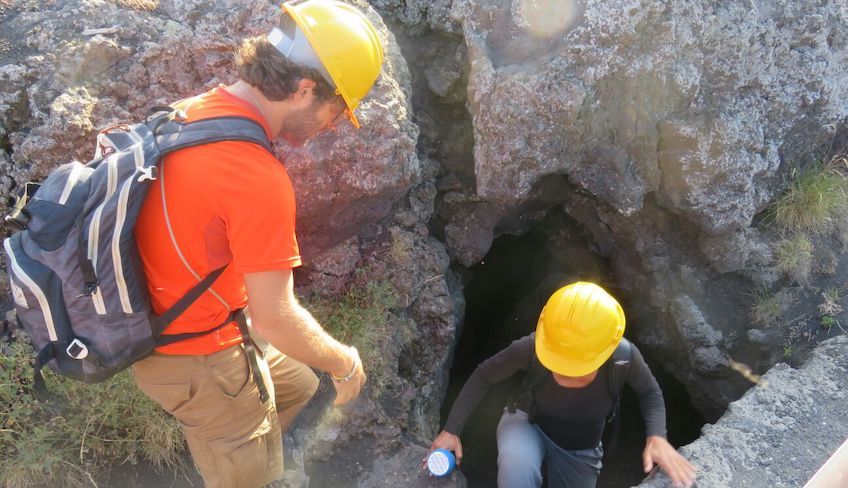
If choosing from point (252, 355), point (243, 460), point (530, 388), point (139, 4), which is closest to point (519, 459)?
point (530, 388)

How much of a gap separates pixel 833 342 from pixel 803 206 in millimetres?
957

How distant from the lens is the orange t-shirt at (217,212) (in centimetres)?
174

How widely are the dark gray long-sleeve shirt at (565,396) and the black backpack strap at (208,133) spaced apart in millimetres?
1759

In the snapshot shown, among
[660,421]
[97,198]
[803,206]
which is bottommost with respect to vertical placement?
[660,421]

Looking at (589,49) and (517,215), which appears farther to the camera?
(517,215)

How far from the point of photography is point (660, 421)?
2.98m

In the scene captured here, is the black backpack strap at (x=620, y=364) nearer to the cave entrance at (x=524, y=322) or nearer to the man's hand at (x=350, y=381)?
the man's hand at (x=350, y=381)

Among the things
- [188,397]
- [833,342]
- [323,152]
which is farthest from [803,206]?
[188,397]

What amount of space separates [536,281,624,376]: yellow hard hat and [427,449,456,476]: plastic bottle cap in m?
0.68

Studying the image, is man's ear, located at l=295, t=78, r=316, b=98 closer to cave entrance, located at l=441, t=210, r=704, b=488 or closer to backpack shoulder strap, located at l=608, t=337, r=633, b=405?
backpack shoulder strap, located at l=608, t=337, r=633, b=405

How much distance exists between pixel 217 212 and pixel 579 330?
1.72 m

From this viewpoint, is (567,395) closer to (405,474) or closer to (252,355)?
(405,474)

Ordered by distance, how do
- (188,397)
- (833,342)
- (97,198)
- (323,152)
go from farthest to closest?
(833,342), (323,152), (188,397), (97,198)

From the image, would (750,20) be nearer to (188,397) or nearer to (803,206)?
(803,206)
